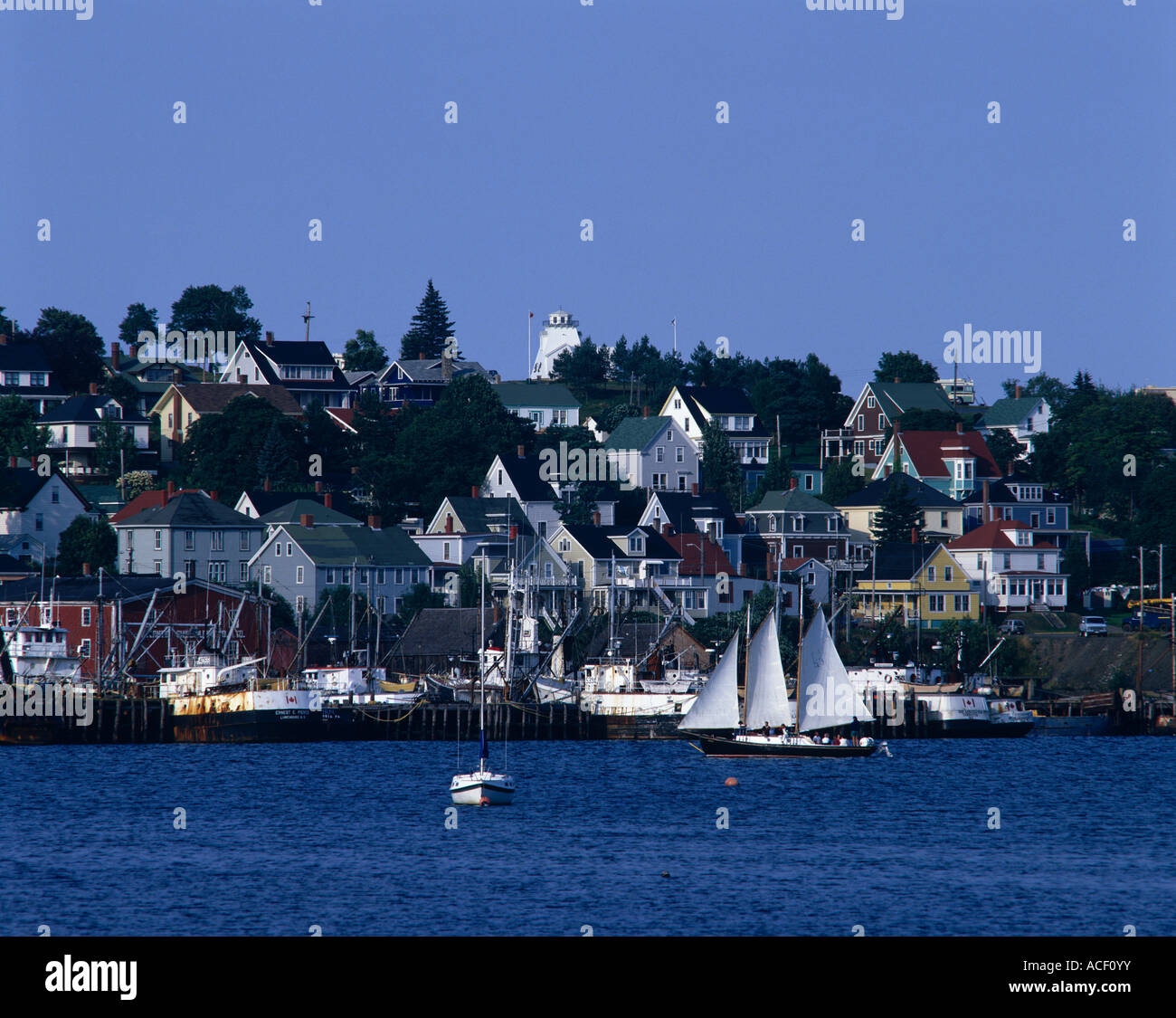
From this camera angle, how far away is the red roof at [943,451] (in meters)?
Result: 144

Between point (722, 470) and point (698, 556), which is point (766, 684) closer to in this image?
point (698, 556)

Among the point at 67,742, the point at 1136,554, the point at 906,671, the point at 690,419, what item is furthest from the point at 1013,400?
the point at 67,742

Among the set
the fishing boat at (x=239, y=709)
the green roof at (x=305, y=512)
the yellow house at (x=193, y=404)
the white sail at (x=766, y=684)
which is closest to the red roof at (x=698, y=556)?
the green roof at (x=305, y=512)

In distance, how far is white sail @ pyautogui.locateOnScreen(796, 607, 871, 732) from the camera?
78.1 meters

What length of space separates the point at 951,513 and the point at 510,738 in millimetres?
51221

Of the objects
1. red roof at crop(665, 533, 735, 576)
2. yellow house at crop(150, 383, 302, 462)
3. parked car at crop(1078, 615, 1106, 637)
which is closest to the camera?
parked car at crop(1078, 615, 1106, 637)

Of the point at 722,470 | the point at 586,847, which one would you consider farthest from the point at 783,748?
the point at 722,470

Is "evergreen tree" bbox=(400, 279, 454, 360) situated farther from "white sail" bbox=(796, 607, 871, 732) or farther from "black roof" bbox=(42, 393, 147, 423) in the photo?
"white sail" bbox=(796, 607, 871, 732)

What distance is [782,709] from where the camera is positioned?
3142 inches

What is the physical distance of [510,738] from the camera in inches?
3637

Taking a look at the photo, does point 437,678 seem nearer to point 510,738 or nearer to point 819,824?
point 510,738

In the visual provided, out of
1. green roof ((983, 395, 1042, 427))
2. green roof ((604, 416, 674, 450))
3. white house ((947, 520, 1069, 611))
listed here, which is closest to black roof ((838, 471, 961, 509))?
white house ((947, 520, 1069, 611))

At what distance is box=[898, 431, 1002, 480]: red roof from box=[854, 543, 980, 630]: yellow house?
23423 millimetres

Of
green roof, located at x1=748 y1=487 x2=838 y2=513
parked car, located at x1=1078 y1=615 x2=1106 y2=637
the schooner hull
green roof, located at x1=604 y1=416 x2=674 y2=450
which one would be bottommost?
the schooner hull
